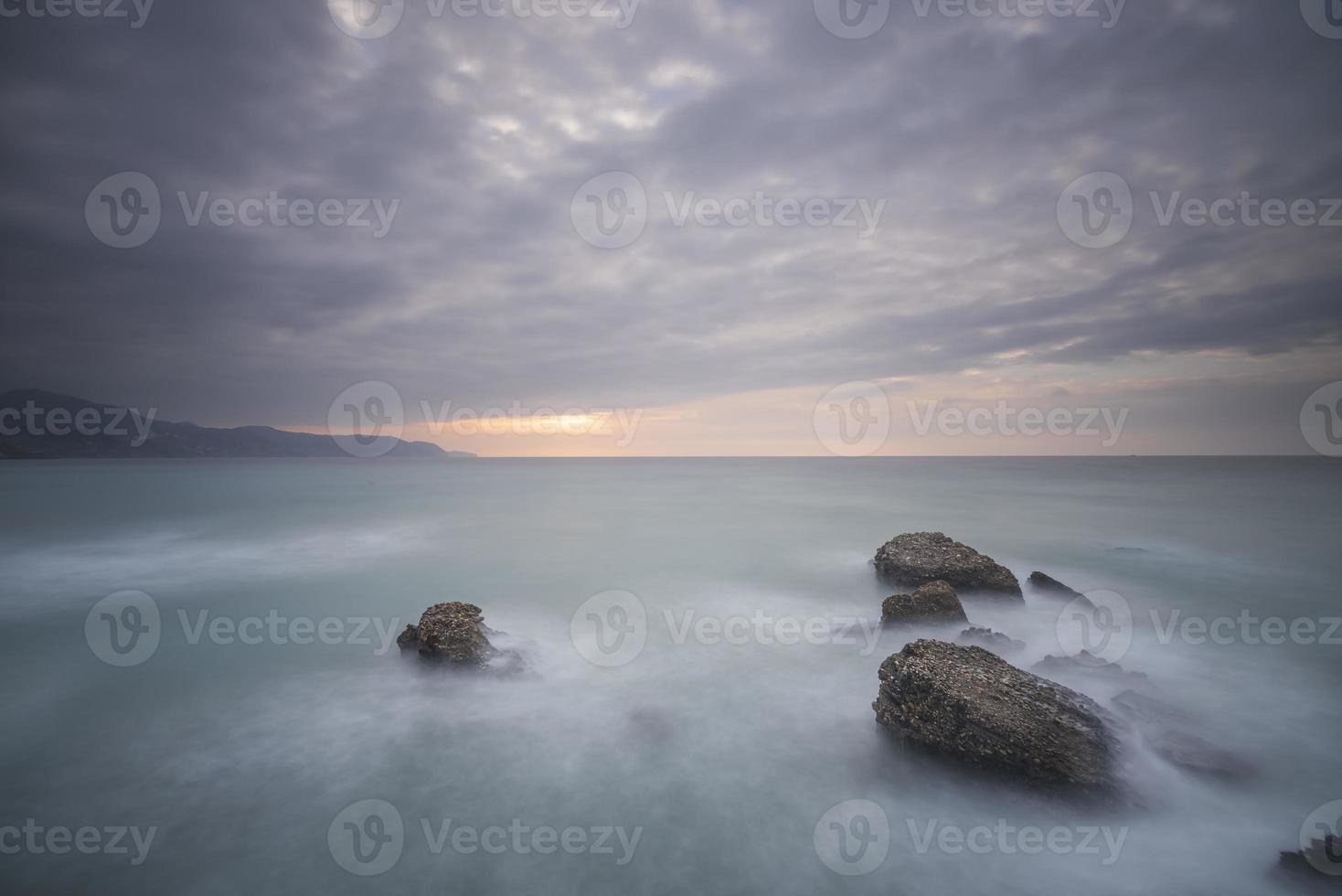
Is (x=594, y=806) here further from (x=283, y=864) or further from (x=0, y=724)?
(x=0, y=724)

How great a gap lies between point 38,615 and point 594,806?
592 inches

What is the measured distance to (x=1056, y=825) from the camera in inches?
199

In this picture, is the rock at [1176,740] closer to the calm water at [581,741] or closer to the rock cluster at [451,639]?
the calm water at [581,741]

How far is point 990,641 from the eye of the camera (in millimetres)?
9055

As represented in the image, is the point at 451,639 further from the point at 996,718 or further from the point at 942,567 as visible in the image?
the point at 942,567

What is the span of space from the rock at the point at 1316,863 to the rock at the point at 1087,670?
10.6ft

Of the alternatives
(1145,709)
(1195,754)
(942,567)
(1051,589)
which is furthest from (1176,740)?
(1051,589)

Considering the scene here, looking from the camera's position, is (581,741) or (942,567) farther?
(942,567)

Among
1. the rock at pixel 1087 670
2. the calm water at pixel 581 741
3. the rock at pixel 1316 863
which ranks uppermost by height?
the rock at pixel 1087 670

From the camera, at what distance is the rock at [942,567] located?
11.6 m

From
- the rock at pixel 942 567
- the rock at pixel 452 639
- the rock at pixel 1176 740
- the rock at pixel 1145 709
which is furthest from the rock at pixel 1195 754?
the rock at pixel 452 639

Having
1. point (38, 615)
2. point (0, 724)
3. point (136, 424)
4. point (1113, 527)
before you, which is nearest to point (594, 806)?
point (0, 724)

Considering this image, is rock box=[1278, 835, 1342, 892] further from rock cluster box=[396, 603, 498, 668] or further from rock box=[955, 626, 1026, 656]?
rock cluster box=[396, 603, 498, 668]

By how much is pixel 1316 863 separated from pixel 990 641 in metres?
4.52
